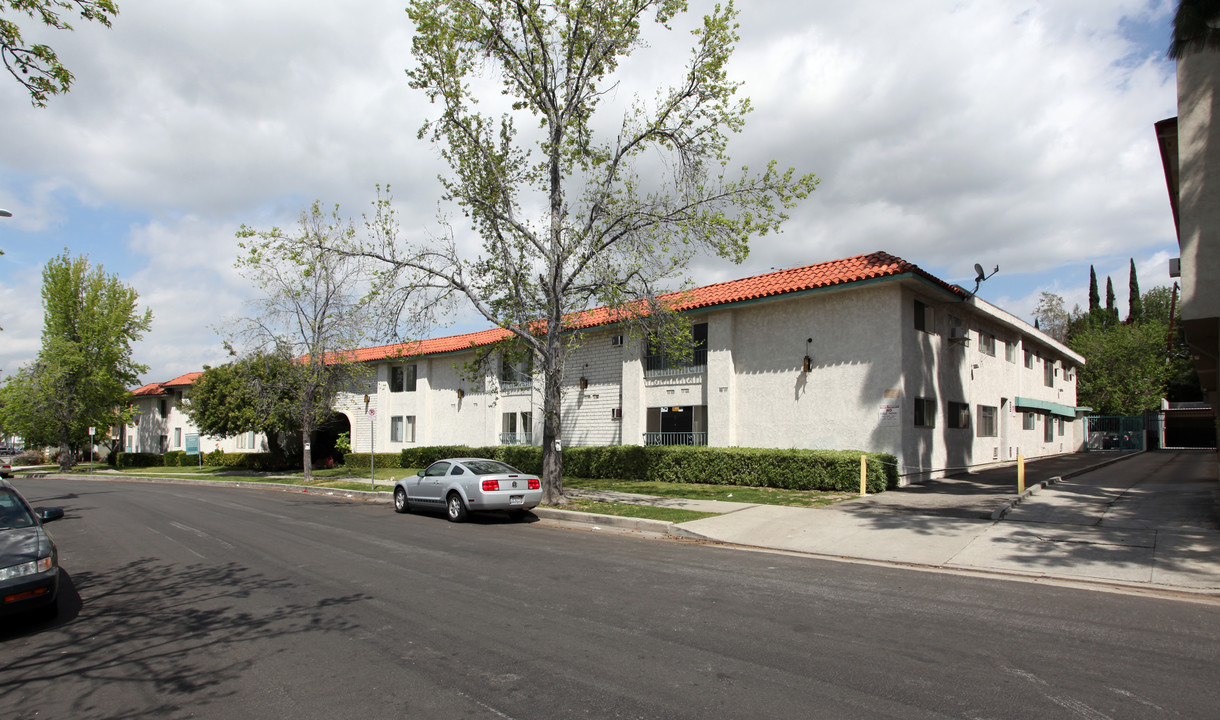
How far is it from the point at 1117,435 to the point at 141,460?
6701 centimetres

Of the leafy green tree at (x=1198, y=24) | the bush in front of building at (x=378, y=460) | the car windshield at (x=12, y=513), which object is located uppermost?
the leafy green tree at (x=1198, y=24)

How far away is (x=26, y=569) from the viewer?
20.7ft

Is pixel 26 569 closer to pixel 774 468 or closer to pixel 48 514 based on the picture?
pixel 48 514

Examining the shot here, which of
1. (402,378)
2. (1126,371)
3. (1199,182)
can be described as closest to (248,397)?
(402,378)

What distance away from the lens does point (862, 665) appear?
204 inches

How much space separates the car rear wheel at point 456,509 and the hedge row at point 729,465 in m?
8.10

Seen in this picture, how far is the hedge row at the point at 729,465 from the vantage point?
17125 millimetres

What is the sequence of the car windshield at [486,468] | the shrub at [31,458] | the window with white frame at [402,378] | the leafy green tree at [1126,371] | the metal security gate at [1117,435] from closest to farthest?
the car windshield at [486,468] → the window with white frame at [402,378] → the metal security gate at [1117,435] → the leafy green tree at [1126,371] → the shrub at [31,458]

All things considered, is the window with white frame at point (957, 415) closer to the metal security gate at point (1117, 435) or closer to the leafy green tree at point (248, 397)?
the leafy green tree at point (248, 397)

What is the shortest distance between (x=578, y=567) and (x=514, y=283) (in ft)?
29.7

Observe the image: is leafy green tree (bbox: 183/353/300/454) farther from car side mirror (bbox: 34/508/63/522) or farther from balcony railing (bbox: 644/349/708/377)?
car side mirror (bbox: 34/508/63/522)

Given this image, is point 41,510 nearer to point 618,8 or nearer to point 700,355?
point 618,8

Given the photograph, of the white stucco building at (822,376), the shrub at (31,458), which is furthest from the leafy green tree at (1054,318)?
the shrub at (31,458)

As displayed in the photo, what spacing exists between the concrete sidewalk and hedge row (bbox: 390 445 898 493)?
1072 millimetres
